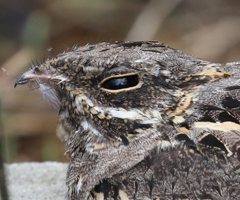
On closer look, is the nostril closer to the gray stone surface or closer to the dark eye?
the dark eye

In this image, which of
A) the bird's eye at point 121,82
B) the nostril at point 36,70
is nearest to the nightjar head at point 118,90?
the bird's eye at point 121,82

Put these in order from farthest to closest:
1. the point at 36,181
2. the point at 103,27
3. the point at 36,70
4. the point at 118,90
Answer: the point at 103,27 → the point at 36,181 → the point at 36,70 → the point at 118,90

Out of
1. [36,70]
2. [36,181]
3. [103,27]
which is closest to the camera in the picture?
[36,70]

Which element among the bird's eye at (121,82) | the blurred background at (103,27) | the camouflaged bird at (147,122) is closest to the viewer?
the camouflaged bird at (147,122)

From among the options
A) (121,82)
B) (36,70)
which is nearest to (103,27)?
(36,70)

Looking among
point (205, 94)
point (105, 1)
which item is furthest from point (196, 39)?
point (205, 94)

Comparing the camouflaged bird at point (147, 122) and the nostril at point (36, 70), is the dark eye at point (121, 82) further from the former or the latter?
the nostril at point (36, 70)

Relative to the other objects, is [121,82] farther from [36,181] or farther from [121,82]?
[36,181]

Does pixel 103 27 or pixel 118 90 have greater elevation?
pixel 103 27

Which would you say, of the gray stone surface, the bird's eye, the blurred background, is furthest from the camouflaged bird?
the blurred background

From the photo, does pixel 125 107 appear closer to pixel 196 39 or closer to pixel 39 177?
pixel 39 177
